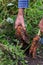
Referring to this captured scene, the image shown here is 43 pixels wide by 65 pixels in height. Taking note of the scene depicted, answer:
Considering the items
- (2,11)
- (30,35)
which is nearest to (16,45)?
(30,35)

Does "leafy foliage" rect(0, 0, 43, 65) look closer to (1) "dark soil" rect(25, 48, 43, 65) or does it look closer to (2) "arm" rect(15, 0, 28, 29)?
(1) "dark soil" rect(25, 48, 43, 65)

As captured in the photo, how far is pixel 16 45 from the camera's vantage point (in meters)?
2.24

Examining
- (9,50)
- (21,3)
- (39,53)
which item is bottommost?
(39,53)

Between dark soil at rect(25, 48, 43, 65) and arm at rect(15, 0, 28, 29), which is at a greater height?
arm at rect(15, 0, 28, 29)

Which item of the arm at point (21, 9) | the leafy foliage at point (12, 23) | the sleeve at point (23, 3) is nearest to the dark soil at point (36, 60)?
the leafy foliage at point (12, 23)

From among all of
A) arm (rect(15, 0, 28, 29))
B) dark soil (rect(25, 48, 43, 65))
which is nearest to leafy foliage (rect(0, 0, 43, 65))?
dark soil (rect(25, 48, 43, 65))

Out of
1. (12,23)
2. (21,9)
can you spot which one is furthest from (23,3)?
(12,23)

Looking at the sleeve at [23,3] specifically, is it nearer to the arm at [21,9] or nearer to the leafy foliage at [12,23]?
the arm at [21,9]

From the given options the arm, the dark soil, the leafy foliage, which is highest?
the arm

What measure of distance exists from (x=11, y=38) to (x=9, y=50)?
1.57 ft

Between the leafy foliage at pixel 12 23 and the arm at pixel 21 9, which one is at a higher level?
the arm at pixel 21 9

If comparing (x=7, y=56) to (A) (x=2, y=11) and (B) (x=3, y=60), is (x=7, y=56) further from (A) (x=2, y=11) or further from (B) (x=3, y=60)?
(A) (x=2, y=11)

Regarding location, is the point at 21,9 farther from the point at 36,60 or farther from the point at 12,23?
the point at 36,60

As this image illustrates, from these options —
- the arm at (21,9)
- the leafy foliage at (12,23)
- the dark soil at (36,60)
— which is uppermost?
the arm at (21,9)
